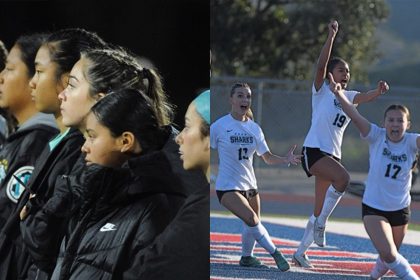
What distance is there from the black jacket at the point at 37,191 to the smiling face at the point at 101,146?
4.9 inches

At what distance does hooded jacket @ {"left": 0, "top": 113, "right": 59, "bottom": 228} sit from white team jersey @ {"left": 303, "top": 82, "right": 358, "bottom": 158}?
1659 mm

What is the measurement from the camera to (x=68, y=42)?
575 centimetres

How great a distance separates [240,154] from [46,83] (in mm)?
1273

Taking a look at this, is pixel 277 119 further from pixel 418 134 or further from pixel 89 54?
pixel 418 134

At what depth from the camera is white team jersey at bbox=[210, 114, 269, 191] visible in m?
5.33

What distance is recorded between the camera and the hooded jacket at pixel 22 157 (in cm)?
596

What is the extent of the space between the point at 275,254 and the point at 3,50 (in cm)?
199

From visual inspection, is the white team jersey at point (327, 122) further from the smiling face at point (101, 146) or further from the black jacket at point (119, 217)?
the smiling face at point (101, 146)

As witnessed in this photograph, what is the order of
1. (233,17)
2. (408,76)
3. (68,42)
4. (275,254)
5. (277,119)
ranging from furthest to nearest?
(408,76) → (233,17) → (277,119) → (68,42) → (275,254)

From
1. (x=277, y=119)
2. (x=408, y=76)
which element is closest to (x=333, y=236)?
(x=277, y=119)

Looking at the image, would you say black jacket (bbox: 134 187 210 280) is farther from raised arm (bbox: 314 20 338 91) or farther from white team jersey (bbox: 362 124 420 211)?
white team jersey (bbox: 362 124 420 211)

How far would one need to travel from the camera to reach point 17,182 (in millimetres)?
5957

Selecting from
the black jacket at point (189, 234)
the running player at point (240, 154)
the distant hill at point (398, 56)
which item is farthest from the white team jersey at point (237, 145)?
the distant hill at point (398, 56)

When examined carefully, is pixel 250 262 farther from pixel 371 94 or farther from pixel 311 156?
pixel 371 94
